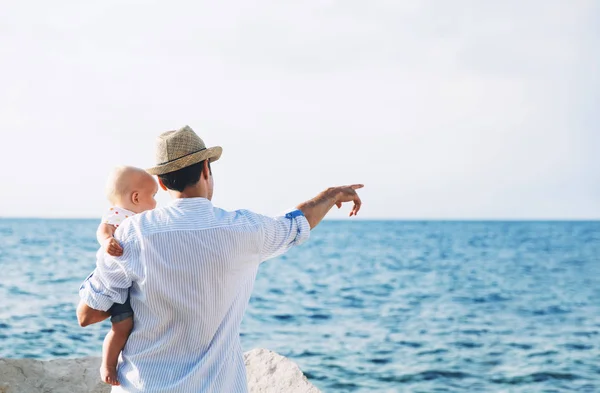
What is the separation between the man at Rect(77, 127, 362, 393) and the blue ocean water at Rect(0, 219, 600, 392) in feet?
20.3

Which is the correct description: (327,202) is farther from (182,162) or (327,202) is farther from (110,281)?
(110,281)

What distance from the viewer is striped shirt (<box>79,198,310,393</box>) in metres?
2.46

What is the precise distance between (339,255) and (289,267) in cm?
907

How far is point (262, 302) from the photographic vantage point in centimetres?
1723

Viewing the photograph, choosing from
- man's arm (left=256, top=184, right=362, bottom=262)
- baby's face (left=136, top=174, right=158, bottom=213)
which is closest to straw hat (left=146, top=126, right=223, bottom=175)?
man's arm (left=256, top=184, right=362, bottom=262)

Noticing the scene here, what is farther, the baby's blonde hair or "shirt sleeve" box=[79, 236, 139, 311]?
the baby's blonde hair

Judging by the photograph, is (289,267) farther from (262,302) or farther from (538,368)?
(538,368)

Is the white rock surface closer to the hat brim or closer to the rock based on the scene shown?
the rock

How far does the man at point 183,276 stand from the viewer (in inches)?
97.0

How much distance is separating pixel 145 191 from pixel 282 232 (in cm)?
97

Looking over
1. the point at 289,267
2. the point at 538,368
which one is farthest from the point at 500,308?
the point at 289,267

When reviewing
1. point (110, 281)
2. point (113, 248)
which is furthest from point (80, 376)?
point (113, 248)

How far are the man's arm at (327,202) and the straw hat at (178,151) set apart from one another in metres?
0.43

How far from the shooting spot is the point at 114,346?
260cm
